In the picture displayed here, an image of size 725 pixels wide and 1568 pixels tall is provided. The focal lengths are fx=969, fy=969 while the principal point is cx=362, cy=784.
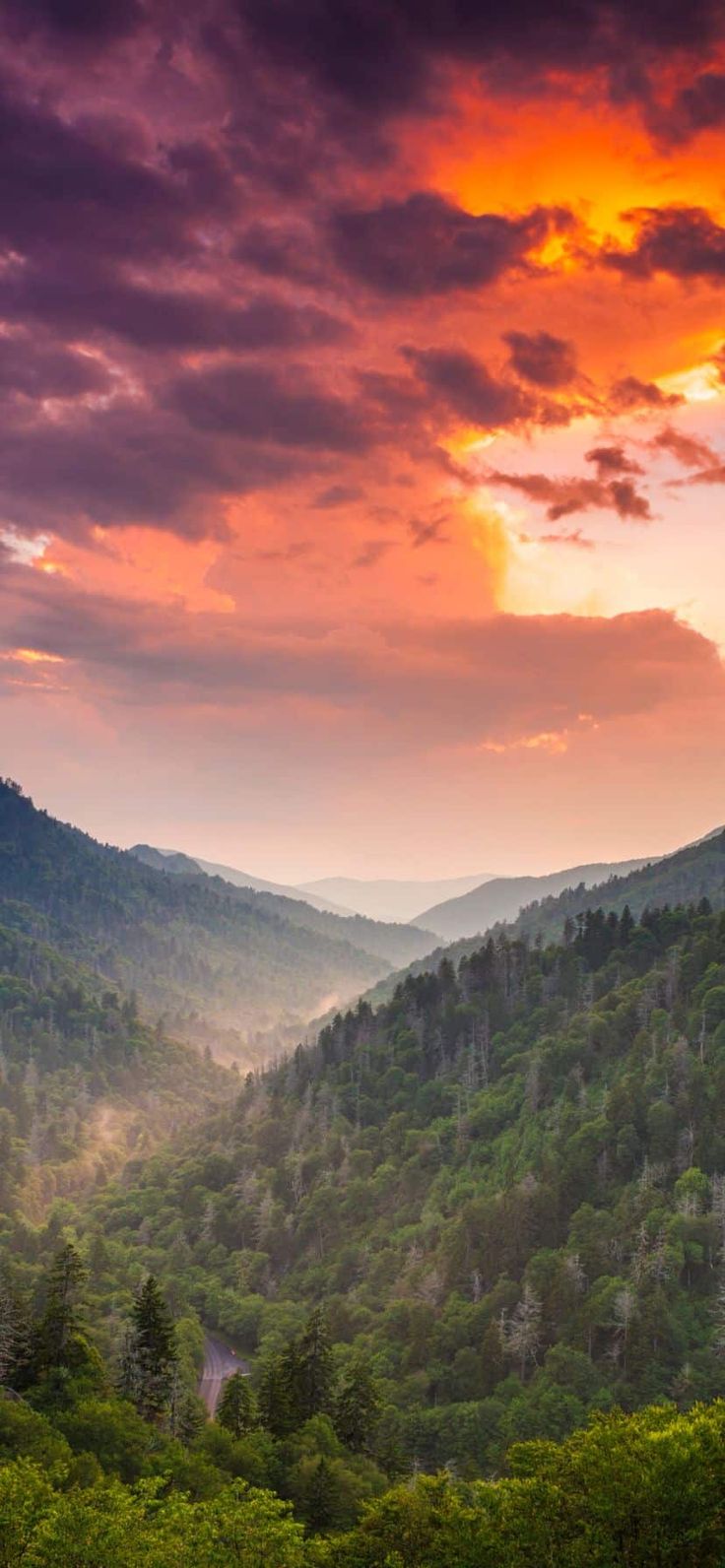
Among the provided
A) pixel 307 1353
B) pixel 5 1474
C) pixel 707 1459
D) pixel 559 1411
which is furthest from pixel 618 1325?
pixel 5 1474

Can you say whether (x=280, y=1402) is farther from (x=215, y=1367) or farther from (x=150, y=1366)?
(x=215, y=1367)

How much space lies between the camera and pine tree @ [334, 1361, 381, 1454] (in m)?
103

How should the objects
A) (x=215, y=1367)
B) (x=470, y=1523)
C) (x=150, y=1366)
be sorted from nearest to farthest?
(x=470, y=1523)
(x=150, y=1366)
(x=215, y=1367)

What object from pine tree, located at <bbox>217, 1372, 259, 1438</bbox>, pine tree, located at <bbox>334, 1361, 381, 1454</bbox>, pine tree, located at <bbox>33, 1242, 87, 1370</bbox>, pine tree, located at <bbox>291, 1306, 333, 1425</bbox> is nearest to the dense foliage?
pine tree, located at <bbox>33, 1242, 87, 1370</bbox>

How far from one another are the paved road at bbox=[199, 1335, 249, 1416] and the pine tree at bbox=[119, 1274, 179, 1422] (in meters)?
72.7

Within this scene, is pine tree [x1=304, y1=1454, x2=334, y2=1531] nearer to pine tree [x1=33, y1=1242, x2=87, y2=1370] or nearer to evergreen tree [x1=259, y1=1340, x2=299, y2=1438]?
evergreen tree [x1=259, y1=1340, x2=299, y2=1438]

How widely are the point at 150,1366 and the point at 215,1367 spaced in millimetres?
92272

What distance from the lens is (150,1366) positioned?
104m

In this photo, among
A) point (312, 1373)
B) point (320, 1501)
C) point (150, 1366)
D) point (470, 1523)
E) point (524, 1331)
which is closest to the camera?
point (470, 1523)

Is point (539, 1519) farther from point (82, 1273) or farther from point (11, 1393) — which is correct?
point (82, 1273)

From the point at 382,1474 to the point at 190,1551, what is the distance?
1854 inches

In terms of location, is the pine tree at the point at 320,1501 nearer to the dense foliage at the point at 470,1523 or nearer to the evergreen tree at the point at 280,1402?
the evergreen tree at the point at 280,1402

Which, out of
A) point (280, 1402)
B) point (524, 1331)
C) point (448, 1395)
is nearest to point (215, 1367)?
point (448, 1395)

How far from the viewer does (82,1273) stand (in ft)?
359
